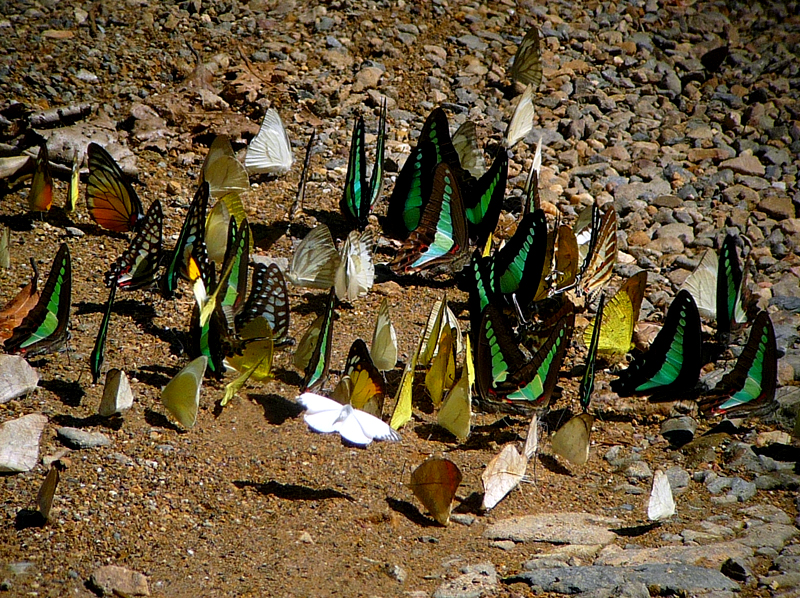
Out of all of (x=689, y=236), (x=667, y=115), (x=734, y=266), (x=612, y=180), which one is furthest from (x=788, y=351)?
(x=667, y=115)

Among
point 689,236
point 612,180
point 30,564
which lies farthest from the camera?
point 612,180

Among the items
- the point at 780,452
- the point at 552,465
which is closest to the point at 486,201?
the point at 552,465

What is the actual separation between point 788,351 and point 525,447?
1869mm

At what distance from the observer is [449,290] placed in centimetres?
470

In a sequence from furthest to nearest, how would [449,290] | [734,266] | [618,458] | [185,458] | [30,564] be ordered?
[449,290] → [734,266] → [618,458] → [185,458] → [30,564]

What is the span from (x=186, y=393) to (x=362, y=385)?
2.38 ft

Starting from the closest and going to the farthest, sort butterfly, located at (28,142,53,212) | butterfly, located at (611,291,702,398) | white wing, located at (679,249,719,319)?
butterfly, located at (611,291,702,398) < butterfly, located at (28,142,53,212) < white wing, located at (679,249,719,319)

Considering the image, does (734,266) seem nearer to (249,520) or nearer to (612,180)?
(612,180)

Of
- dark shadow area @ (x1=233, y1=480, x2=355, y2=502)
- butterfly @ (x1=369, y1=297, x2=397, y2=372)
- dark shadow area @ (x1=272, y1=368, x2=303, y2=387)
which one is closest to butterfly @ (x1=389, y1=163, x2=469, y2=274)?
butterfly @ (x1=369, y1=297, x2=397, y2=372)

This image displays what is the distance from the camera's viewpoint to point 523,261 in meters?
4.07

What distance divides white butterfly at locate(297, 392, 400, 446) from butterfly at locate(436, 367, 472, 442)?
0.43 m

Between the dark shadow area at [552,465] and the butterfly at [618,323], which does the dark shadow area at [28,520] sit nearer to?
the dark shadow area at [552,465]

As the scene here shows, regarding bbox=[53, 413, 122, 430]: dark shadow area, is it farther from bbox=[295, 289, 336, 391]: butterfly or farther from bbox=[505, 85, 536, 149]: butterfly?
bbox=[505, 85, 536, 149]: butterfly

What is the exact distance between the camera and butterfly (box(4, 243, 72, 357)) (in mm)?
3373
